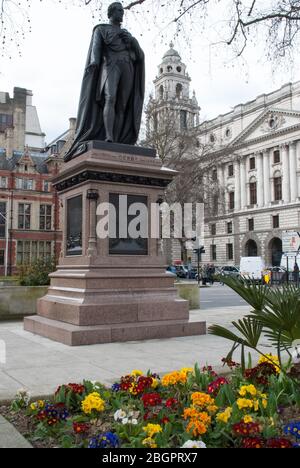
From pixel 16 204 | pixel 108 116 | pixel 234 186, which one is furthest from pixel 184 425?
pixel 234 186

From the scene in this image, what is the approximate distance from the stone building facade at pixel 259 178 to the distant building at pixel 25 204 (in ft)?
77.0

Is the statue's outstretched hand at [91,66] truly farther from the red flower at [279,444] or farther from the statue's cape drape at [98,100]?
the red flower at [279,444]

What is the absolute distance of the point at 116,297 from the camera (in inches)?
340

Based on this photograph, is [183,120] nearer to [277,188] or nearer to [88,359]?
[277,188]

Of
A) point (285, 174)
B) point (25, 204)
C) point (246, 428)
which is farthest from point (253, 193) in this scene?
point (246, 428)

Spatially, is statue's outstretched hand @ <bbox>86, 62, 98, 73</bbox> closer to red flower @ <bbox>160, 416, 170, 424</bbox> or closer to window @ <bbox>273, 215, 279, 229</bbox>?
red flower @ <bbox>160, 416, 170, 424</bbox>

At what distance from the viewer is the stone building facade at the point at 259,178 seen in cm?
7000

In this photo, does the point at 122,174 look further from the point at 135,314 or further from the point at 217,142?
the point at 217,142

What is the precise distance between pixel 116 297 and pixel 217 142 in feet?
250

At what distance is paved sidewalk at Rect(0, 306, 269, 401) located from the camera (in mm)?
5320

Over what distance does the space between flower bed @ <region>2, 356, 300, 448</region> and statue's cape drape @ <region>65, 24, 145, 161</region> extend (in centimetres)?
675

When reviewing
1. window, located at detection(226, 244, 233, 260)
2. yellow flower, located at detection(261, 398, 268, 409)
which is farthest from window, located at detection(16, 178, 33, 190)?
yellow flower, located at detection(261, 398, 268, 409)

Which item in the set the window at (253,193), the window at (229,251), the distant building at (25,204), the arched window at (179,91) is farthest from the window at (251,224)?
the distant building at (25,204)

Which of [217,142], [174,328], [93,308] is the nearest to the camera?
[93,308]
